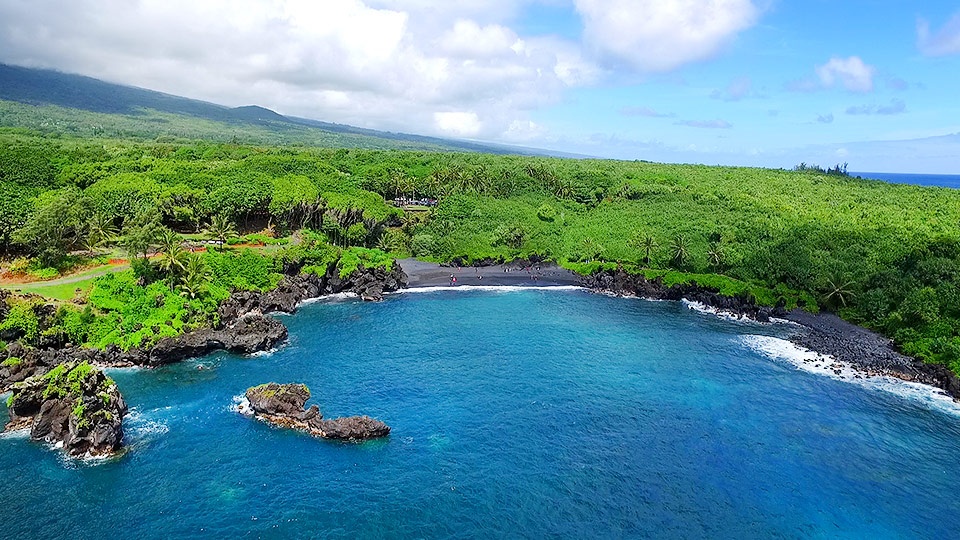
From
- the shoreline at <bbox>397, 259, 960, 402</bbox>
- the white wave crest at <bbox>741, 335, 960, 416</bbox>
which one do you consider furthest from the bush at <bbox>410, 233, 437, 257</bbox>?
the white wave crest at <bbox>741, 335, 960, 416</bbox>

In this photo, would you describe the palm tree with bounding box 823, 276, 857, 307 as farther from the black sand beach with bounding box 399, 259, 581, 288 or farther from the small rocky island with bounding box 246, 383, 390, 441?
the small rocky island with bounding box 246, 383, 390, 441

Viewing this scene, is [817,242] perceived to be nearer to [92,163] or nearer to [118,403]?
[118,403]

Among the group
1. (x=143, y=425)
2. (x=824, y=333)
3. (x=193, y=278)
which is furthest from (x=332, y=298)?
(x=824, y=333)

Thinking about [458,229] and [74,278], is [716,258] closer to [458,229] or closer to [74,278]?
[458,229]

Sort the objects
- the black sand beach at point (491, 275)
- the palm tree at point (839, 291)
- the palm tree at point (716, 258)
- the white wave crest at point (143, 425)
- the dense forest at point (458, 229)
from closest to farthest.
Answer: the white wave crest at point (143, 425), the dense forest at point (458, 229), the palm tree at point (839, 291), the palm tree at point (716, 258), the black sand beach at point (491, 275)

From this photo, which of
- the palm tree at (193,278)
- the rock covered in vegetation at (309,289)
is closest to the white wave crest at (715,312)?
the rock covered in vegetation at (309,289)

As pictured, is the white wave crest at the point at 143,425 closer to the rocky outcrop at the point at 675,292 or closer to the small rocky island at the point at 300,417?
the small rocky island at the point at 300,417
